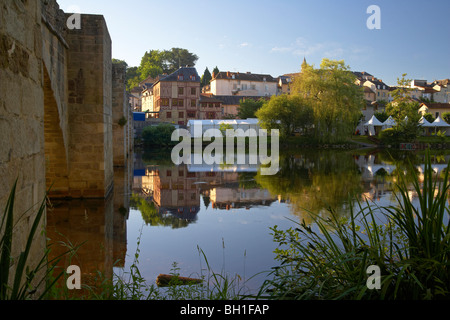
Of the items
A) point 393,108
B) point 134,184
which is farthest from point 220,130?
point 134,184

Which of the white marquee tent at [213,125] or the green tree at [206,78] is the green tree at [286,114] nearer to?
the white marquee tent at [213,125]

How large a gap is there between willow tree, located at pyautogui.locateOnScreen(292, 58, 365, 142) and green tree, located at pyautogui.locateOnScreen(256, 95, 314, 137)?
1.51m

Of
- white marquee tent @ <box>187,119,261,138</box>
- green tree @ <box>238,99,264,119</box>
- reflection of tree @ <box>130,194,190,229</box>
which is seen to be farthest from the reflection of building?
green tree @ <box>238,99,264,119</box>

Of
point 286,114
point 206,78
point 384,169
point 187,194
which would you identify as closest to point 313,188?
point 187,194

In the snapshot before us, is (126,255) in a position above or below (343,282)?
below

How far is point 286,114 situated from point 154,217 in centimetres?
3349

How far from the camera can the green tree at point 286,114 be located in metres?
40.3

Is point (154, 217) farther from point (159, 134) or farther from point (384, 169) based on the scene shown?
point (159, 134)

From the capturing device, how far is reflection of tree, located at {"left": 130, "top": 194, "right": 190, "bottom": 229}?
8062 mm

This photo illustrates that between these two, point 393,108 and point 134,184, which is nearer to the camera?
point 134,184

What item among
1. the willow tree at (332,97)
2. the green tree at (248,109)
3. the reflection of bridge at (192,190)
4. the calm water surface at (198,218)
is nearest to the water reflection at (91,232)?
the calm water surface at (198,218)

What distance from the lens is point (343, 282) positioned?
318cm

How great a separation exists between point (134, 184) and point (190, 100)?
1652 inches
